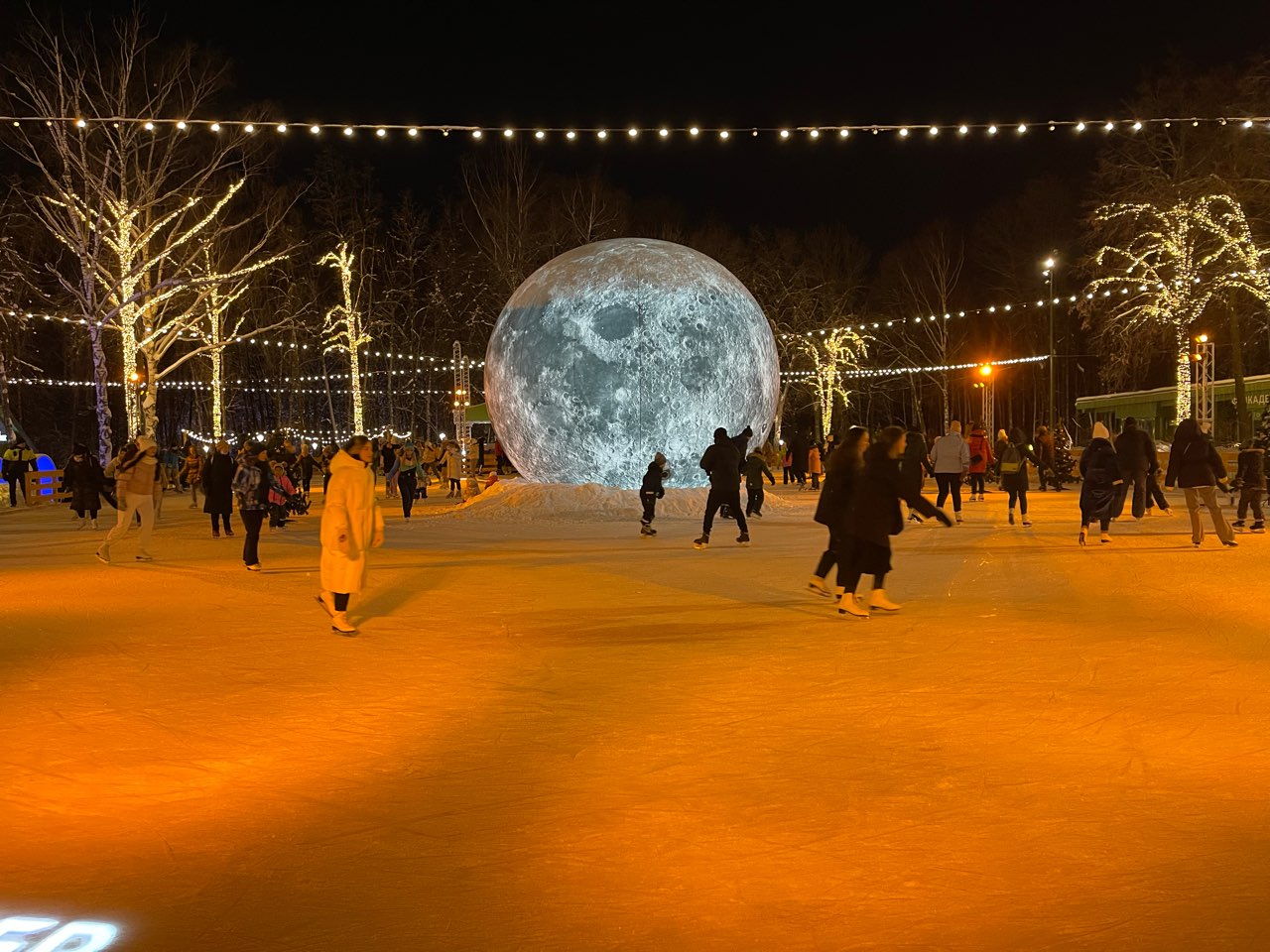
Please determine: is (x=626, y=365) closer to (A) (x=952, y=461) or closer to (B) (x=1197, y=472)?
(A) (x=952, y=461)

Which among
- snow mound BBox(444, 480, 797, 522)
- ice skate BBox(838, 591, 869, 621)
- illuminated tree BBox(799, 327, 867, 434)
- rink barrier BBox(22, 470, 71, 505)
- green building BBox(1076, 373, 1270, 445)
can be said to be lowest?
ice skate BBox(838, 591, 869, 621)

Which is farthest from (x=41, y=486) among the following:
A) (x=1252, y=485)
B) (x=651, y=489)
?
(x=1252, y=485)

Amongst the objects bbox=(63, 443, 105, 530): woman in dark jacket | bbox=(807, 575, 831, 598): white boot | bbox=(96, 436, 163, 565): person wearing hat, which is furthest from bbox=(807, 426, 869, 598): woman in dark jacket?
bbox=(63, 443, 105, 530): woman in dark jacket

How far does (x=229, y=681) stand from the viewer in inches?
281

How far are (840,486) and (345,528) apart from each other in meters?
3.75

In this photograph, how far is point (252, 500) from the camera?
43.4 feet

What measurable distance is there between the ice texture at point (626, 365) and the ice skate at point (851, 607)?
1021 centimetres

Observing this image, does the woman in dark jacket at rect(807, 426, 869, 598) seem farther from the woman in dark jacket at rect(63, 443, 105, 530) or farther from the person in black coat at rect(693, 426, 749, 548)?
the woman in dark jacket at rect(63, 443, 105, 530)

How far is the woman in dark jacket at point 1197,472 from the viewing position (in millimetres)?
13617

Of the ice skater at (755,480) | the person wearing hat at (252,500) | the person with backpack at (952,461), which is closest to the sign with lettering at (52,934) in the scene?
the person wearing hat at (252,500)

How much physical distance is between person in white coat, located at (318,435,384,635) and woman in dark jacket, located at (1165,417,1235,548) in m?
9.05

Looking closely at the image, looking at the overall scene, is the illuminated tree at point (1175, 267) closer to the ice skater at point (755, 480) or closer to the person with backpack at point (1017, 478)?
the person with backpack at point (1017, 478)

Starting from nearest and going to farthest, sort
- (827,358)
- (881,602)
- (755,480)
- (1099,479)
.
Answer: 1. (881,602)
2. (1099,479)
3. (755,480)
4. (827,358)

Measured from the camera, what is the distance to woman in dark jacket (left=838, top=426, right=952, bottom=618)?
903 cm
